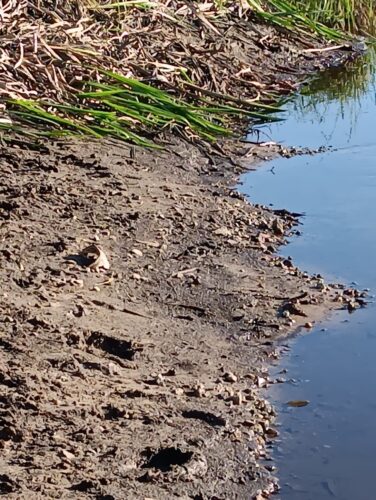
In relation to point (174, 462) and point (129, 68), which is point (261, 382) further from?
point (129, 68)

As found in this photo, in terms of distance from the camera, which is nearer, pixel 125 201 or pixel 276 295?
pixel 276 295

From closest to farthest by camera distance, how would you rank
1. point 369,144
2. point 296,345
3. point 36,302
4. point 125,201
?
point 36,302
point 296,345
point 125,201
point 369,144

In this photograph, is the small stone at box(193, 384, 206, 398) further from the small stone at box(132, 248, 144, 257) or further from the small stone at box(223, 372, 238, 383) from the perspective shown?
the small stone at box(132, 248, 144, 257)

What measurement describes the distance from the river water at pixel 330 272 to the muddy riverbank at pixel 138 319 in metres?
0.11

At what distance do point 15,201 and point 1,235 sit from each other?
437 mm

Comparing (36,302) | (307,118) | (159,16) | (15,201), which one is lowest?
(36,302)

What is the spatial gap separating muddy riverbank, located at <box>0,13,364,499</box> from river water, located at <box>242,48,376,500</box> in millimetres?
112

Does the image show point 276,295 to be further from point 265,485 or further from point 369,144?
point 369,144

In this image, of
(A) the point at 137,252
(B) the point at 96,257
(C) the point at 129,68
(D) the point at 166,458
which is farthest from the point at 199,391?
(C) the point at 129,68

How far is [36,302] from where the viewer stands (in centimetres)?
425

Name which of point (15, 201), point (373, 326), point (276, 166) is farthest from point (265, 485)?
point (276, 166)

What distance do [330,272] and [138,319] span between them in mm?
1309

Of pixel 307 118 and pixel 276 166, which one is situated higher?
pixel 307 118

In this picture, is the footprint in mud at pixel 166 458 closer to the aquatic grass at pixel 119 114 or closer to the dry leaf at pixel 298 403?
the dry leaf at pixel 298 403
